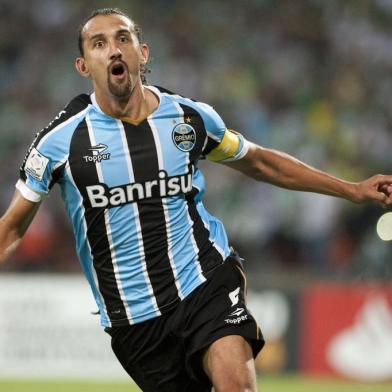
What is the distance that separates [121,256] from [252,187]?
726 centimetres

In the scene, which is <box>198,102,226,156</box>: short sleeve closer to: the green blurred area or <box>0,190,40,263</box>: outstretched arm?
<box>0,190,40,263</box>: outstretched arm

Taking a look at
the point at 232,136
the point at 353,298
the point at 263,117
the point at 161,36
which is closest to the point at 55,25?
the point at 161,36

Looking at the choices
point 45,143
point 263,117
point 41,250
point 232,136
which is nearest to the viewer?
point 45,143

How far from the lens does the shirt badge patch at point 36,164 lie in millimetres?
4789

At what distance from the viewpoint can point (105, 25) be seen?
4.90 m

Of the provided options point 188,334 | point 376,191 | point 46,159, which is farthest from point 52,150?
point 376,191

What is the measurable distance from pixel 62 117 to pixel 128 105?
0.30 m

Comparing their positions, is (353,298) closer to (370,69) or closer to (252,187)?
(252,187)

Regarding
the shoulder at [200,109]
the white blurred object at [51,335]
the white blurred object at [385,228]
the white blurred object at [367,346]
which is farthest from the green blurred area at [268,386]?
the shoulder at [200,109]

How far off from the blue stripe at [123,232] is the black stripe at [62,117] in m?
0.09

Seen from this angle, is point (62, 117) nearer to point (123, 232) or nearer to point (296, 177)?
point (123, 232)

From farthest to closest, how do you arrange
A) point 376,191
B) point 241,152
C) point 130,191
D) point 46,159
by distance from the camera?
point 241,152, point 376,191, point 130,191, point 46,159

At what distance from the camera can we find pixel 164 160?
494cm

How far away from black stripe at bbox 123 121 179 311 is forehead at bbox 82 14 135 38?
434 mm
